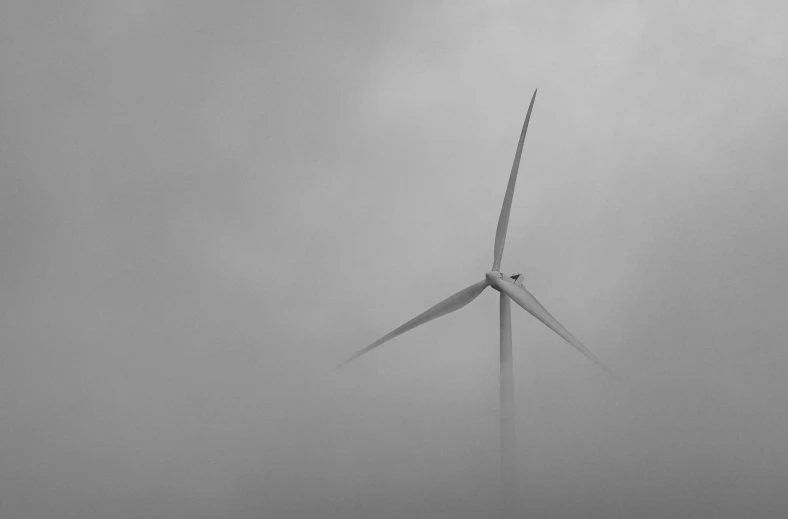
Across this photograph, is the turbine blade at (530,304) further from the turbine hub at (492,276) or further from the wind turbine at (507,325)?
the turbine hub at (492,276)

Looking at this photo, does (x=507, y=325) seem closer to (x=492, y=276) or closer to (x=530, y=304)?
(x=530, y=304)

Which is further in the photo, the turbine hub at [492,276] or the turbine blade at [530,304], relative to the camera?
the turbine hub at [492,276]

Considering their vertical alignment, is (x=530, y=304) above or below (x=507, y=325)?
above

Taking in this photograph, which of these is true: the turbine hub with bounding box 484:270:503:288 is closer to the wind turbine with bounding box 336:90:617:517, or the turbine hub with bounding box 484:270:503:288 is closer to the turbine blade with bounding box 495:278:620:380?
the wind turbine with bounding box 336:90:617:517

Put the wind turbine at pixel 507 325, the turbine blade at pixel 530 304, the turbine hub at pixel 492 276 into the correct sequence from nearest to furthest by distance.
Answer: the wind turbine at pixel 507 325, the turbine blade at pixel 530 304, the turbine hub at pixel 492 276

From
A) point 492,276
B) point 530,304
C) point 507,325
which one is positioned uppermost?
point 492,276

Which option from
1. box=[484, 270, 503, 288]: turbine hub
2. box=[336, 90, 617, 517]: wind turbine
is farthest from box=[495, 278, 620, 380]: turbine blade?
box=[484, 270, 503, 288]: turbine hub

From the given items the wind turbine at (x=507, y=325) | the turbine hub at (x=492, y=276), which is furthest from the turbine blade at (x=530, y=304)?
the turbine hub at (x=492, y=276)

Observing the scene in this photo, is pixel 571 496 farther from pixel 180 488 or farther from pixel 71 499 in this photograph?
pixel 71 499

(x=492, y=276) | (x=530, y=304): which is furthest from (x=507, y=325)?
(x=492, y=276)

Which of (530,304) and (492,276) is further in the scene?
(530,304)

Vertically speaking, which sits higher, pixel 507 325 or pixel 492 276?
pixel 492 276

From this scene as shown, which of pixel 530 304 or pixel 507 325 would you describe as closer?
pixel 507 325

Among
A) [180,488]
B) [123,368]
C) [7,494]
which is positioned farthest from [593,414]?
[7,494]
